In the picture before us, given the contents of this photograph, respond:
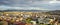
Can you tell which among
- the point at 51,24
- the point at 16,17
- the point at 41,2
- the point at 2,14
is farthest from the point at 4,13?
the point at 51,24

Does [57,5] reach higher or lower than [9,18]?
higher

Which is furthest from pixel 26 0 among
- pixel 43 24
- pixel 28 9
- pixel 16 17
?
pixel 43 24

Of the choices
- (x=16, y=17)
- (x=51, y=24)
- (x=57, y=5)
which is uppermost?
(x=57, y=5)

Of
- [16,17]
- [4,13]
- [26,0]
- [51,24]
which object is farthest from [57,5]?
[4,13]

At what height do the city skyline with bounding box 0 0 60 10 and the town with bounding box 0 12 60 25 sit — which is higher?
the city skyline with bounding box 0 0 60 10

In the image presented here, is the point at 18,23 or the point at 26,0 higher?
the point at 26,0

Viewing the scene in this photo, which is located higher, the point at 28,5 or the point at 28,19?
the point at 28,5

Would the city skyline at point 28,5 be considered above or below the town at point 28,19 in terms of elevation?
above

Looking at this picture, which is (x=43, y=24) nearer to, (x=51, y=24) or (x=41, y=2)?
(x=51, y=24)

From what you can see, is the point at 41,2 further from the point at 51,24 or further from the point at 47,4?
the point at 51,24
